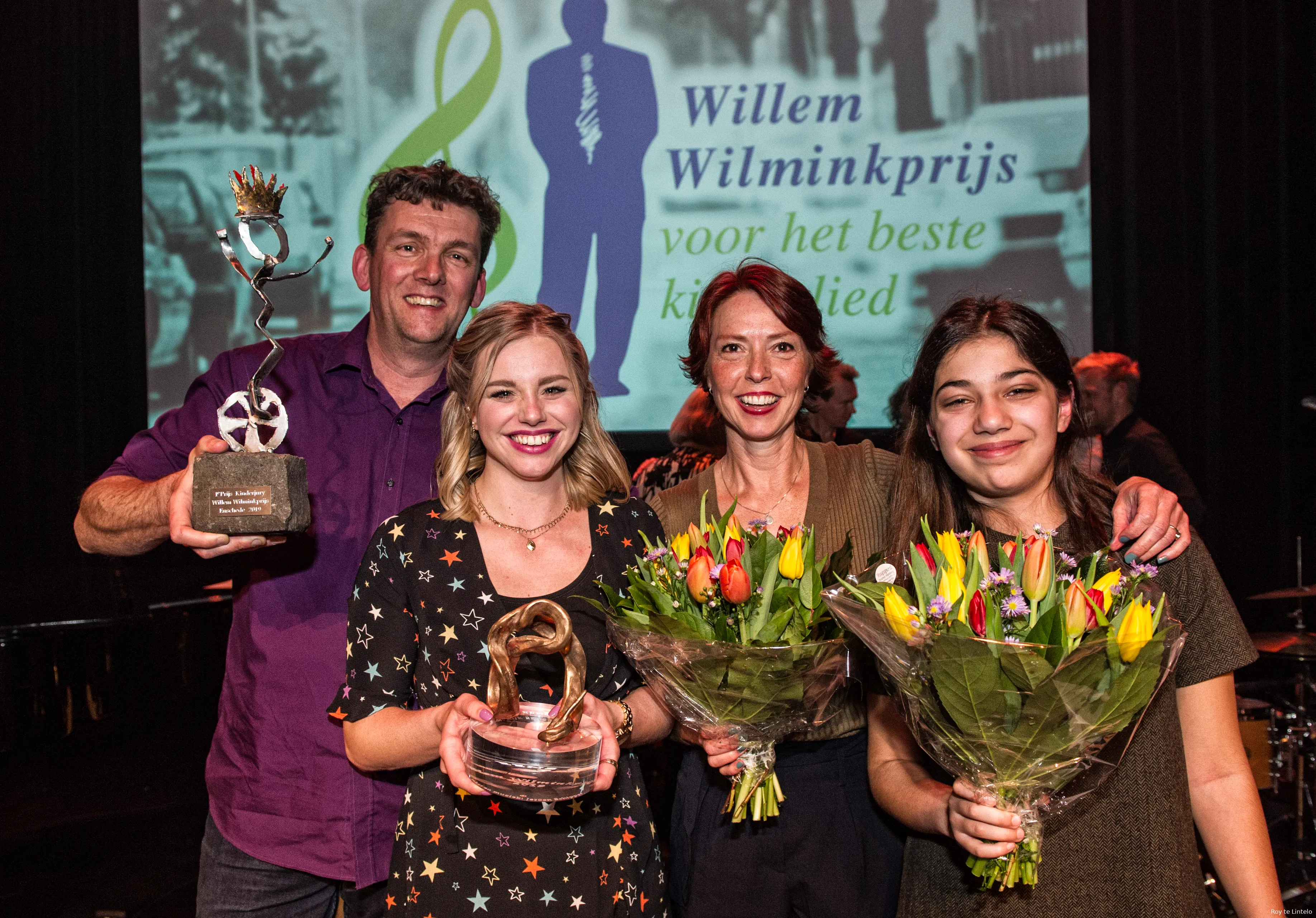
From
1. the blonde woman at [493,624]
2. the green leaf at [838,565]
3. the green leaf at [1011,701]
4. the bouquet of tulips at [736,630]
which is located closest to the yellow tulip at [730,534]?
the bouquet of tulips at [736,630]

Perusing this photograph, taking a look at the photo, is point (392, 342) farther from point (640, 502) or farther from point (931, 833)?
point (931, 833)

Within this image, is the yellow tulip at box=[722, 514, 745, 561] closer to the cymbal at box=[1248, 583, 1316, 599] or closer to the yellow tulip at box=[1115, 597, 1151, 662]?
the yellow tulip at box=[1115, 597, 1151, 662]

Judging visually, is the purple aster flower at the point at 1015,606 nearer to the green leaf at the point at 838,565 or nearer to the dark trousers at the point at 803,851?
the green leaf at the point at 838,565

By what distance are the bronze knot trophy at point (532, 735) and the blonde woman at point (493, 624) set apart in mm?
91

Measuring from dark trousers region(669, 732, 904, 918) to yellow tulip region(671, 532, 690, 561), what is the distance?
53 centimetres

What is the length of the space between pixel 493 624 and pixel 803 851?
71 cm

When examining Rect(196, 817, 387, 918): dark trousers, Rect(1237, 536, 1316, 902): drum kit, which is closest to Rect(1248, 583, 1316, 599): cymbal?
Rect(1237, 536, 1316, 902): drum kit

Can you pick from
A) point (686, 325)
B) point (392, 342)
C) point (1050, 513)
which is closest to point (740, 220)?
point (686, 325)

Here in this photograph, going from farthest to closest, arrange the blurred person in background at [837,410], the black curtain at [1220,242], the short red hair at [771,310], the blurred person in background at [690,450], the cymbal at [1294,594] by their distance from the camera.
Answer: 1. the black curtain at [1220,242]
2. the blurred person in background at [837,410]
3. the cymbal at [1294,594]
4. the blurred person in background at [690,450]
5. the short red hair at [771,310]

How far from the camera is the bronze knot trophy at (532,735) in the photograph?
→ 137 centimetres

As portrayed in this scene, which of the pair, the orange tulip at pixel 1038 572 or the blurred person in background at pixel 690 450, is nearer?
the orange tulip at pixel 1038 572

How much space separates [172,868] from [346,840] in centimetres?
253

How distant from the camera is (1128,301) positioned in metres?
5.37

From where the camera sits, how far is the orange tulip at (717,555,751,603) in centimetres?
145
